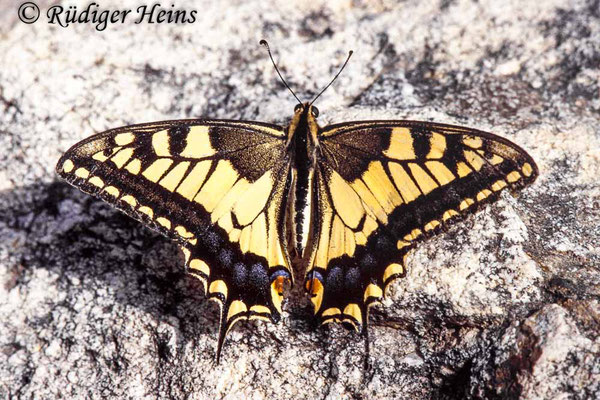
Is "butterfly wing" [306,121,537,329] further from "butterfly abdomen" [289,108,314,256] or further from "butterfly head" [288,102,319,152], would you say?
"butterfly head" [288,102,319,152]

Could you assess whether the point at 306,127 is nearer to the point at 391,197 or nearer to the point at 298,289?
the point at 391,197

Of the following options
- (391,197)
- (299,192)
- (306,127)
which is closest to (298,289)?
(299,192)

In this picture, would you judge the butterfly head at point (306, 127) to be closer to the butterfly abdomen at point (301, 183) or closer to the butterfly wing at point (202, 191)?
the butterfly abdomen at point (301, 183)

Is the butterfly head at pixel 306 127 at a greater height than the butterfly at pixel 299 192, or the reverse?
the butterfly head at pixel 306 127

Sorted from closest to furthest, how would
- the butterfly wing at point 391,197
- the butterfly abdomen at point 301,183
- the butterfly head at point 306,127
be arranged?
the butterfly wing at point 391,197
the butterfly abdomen at point 301,183
the butterfly head at point 306,127

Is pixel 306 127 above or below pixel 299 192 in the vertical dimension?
above

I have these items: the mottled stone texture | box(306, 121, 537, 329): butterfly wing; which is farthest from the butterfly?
the mottled stone texture

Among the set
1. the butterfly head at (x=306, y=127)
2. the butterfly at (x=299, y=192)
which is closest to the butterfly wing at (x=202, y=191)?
the butterfly at (x=299, y=192)
